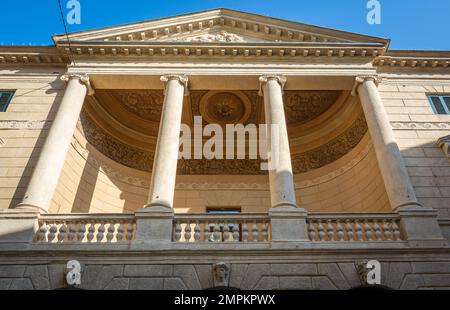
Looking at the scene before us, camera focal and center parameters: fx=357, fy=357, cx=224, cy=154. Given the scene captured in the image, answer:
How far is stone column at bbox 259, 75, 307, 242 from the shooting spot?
9453 millimetres

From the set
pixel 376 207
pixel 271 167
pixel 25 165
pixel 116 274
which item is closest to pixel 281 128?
pixel 271 167

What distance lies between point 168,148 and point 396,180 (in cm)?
689

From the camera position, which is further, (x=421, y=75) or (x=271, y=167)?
(x=421, y=75)

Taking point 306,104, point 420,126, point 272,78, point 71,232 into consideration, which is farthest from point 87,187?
point 420,126

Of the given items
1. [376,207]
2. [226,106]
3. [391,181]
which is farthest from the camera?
[226,106]

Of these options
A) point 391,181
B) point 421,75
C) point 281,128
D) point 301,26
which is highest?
point 301,26

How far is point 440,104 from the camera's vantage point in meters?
13.8

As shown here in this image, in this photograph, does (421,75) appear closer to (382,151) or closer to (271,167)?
(382,151)

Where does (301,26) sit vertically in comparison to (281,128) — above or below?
above

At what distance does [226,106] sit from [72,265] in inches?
408

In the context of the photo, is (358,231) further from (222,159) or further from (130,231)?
(222,159)

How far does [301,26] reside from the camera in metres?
14.6

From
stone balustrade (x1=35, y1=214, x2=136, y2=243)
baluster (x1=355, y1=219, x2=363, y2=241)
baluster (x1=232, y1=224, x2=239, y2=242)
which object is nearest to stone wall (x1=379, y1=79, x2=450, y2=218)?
baluster (x1=355, y1=219, x2=363, y2=241)

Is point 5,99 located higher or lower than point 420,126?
higher
